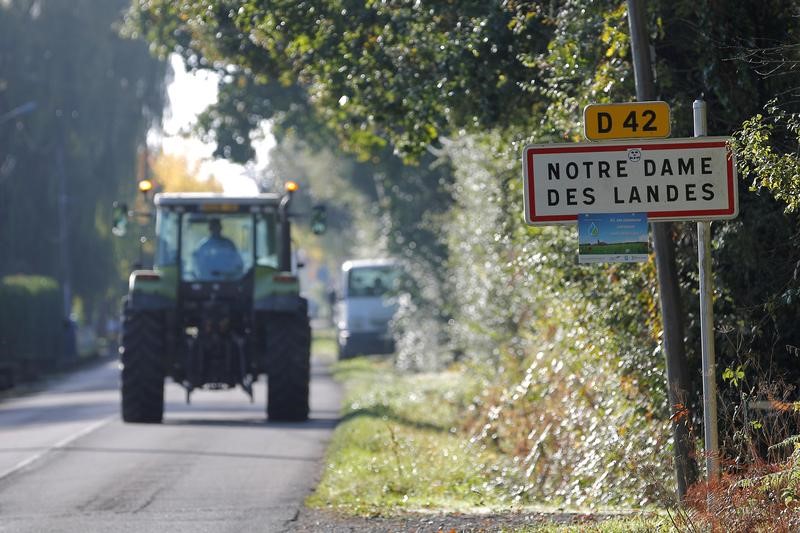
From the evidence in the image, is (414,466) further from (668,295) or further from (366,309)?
(366,309)

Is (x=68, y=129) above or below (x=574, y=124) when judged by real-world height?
above

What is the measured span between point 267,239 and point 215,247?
0.75m

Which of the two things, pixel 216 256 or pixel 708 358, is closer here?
pixel 708 358

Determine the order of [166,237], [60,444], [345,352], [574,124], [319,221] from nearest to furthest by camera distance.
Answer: [574,124]
[60,444]
[319,221]
[166,237]
[345,352]

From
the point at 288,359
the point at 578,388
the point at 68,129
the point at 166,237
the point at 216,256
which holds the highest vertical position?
the point at 68,129

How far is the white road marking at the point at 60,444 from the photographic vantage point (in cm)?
1482

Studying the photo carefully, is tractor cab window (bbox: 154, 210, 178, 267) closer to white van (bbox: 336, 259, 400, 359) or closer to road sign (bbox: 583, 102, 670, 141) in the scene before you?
road sign (bbox: 583, 102, 670, 141)

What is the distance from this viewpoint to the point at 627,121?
28.7 feet

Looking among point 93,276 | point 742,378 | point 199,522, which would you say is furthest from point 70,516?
point 93,276

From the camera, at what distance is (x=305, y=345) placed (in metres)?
19.8

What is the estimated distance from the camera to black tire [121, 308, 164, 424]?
1966 centimetres

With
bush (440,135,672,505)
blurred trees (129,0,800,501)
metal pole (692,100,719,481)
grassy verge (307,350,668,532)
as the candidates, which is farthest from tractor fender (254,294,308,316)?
metal pole (692,100,719,481)

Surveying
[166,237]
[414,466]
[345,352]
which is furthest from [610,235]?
[345,352]

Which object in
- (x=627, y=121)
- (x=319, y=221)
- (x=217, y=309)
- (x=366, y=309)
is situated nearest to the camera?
(x=627, y=121)
